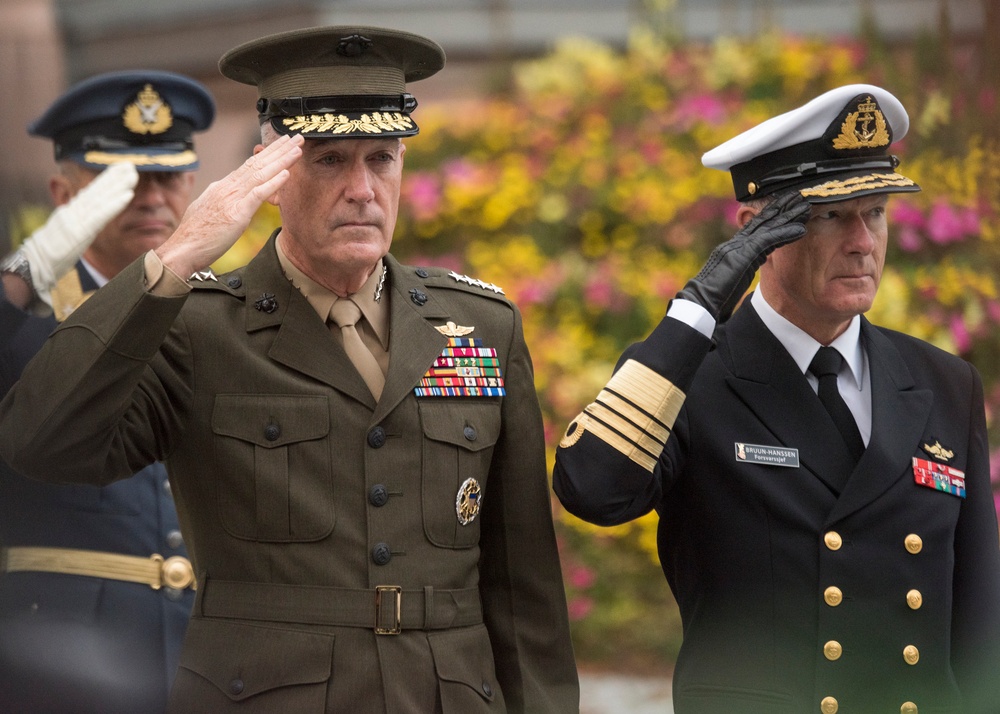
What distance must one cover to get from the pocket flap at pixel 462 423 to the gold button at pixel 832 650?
0.81 m

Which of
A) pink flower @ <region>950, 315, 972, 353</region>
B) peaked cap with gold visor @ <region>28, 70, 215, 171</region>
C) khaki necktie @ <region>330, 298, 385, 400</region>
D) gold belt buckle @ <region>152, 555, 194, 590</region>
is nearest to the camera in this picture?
khaki necktie @ <region>330, 298, 385, 400</region>

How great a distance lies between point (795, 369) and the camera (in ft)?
10.4

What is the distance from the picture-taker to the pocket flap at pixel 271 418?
9.36ft

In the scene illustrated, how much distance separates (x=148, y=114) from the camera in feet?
15.6

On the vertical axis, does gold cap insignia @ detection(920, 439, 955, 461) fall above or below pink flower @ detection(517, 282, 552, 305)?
below

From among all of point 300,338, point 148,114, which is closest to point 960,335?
point 148,114

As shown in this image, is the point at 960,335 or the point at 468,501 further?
the point at 960,335

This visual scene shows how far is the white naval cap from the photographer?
3.19 meters

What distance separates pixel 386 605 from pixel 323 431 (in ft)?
1.21

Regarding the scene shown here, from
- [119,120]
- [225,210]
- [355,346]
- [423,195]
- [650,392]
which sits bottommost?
[650,392]

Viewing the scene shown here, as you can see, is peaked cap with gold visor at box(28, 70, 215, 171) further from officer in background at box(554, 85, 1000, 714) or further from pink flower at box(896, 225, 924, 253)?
pink flower at box(896, 225, 924, 253)

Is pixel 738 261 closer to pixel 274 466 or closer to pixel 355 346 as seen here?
pixel 355 346

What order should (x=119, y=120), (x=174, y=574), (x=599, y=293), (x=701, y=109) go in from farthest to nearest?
1. (x=701, y=109)
2. (x=599, y=293)
3. (x=119, y=120)
4. (x=174, y=574)

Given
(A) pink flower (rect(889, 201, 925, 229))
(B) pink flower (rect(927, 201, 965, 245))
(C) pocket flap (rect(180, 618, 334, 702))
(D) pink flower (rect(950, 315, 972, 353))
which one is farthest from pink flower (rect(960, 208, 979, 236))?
(C) pocket flap (rect(180, 618, 334, 702))
